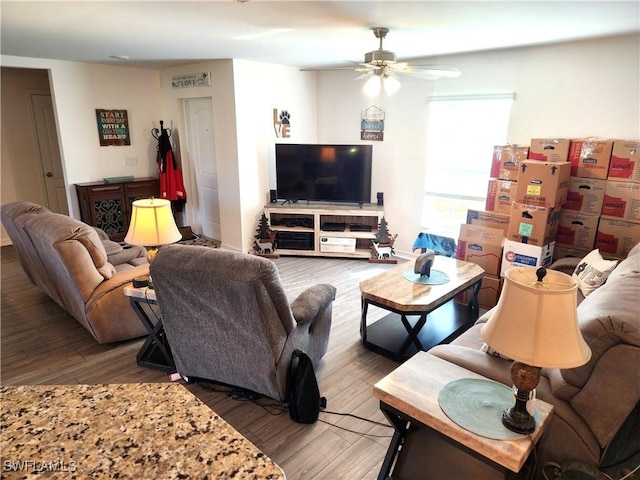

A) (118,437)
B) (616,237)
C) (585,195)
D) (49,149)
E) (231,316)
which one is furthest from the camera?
(49,149)

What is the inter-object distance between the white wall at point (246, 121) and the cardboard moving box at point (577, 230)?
3424 millimetres

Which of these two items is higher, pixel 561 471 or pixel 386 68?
pixel 386 68

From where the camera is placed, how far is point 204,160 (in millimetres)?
5605

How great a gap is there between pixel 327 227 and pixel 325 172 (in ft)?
2.34

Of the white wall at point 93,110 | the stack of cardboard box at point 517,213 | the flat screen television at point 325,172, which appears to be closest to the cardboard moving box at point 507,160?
the stack of cardboard box at point 517,213

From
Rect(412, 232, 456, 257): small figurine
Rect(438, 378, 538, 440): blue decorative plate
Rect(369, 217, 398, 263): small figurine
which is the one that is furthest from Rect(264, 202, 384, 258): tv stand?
Rect(438, 378, 538, 440): blue decorative plate

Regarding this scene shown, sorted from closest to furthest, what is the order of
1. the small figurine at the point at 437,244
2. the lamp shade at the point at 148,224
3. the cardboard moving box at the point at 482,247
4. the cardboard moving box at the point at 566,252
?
the lamp shade at the point at 148,224 < the cardboard moving box at the point at 566,252 < the cardboard moving box at the point at 482,247 < the small figurine at the point at 437,244

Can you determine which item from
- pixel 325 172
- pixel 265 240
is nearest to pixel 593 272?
pixel 325 172

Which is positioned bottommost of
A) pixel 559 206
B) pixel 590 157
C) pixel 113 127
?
pixel 559 206

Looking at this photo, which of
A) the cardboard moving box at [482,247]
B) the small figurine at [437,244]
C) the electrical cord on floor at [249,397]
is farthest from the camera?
the small figurine at [437,244]

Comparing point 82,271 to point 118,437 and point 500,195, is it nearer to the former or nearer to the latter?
point 118,437

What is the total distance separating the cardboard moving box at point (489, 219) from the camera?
3.72 m

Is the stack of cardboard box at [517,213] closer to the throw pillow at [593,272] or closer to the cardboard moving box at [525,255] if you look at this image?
the cardboard moving box at [525,255]

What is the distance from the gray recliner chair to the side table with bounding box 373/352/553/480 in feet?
2.26
